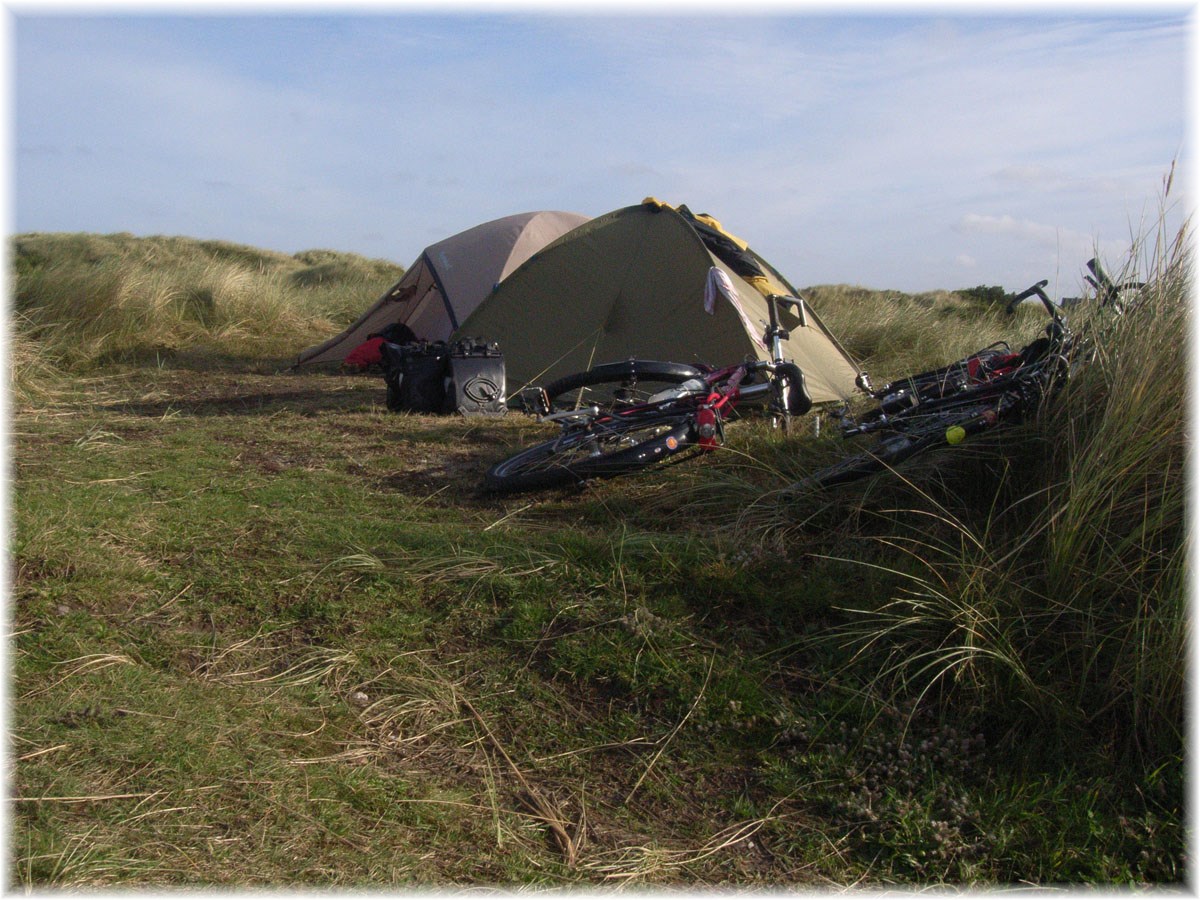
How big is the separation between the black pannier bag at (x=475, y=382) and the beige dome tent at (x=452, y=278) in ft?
7.14

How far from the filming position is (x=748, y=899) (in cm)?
230

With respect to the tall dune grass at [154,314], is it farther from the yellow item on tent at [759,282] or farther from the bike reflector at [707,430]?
the yellow item on tent at [759,282]

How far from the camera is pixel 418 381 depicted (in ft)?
24.2

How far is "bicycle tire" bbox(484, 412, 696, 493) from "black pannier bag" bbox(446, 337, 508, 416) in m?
2.27

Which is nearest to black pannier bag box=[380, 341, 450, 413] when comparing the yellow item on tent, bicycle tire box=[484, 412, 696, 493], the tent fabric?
the tent fabric

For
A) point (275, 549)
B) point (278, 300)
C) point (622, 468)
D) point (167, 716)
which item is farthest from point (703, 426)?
point (278, 300)

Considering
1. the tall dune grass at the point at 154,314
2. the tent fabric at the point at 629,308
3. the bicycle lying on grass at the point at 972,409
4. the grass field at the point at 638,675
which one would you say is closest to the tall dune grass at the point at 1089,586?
the grass field at the point at 638,675

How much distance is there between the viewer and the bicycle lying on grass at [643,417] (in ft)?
16.0

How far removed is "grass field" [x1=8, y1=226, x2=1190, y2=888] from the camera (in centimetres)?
240

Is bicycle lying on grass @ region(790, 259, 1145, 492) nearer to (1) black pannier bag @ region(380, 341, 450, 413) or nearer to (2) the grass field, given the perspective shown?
(2) the grass field

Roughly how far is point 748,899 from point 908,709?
0.88 m

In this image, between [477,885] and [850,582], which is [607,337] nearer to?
[850,582]

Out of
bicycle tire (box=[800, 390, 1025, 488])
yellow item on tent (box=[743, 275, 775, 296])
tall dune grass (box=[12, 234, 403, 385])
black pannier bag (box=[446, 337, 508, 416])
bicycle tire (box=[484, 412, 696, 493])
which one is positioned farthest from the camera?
tall dune grass (box=[12, 234, 403, 385])

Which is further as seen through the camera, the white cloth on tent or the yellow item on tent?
the yellow item on tent
